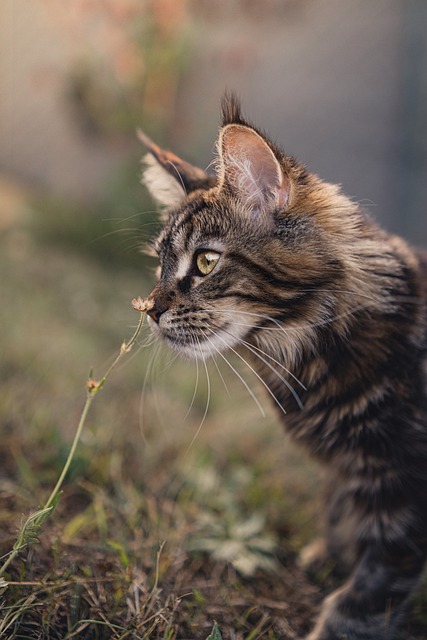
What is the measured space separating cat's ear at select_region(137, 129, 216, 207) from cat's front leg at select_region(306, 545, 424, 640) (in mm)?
1084

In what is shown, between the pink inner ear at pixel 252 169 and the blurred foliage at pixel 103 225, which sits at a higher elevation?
the pink inner ear at pixel 252 169

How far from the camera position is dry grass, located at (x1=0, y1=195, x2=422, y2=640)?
4.24 ft

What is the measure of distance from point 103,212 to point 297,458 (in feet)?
9.55

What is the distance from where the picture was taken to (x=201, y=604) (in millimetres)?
1461

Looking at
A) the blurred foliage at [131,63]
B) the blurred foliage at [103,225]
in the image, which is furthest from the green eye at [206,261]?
the blurred foliage at [131,63]

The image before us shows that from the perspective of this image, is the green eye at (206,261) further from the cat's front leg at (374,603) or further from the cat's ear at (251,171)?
the cat's front leg at (374,603)

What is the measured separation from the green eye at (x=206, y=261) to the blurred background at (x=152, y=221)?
0.85 ft

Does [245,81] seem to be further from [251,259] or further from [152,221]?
[251,259]

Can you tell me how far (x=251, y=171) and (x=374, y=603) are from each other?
43.1 inches

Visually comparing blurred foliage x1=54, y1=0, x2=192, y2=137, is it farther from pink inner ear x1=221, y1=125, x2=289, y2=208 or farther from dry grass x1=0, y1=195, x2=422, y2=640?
pink inner ear x1=221, y1=125, x2=289, y2=208

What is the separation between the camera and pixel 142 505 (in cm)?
187

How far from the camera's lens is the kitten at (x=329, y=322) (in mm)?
1404

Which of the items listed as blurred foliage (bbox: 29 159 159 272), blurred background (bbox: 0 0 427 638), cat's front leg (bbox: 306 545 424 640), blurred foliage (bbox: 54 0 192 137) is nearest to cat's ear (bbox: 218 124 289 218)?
blurred background (bbox: 0 0 427 638)

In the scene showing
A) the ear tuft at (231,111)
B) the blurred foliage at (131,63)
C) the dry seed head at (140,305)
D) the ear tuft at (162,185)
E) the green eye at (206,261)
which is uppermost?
the blurred foliage at (131,63)
